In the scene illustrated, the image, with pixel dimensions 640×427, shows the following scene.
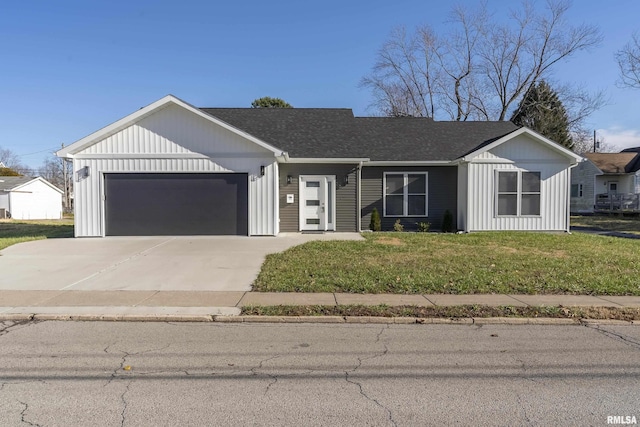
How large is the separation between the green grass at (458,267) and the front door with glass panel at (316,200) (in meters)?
3.13

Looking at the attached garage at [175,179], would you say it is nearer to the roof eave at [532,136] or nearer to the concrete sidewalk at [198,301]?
the concrete sidewalk at [198,301]

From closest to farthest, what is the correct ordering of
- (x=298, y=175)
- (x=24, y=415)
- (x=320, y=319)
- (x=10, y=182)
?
(x=24, y=415)
(x=320, y=319)
(x=298, y=175)
(x=10, y=182)

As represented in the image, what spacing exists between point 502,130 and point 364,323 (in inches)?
667

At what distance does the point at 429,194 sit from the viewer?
16.5 m

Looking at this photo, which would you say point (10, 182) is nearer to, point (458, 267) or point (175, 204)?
point (175, 204)

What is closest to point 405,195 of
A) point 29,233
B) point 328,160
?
point 328,160

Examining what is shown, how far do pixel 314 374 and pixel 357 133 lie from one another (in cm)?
1517

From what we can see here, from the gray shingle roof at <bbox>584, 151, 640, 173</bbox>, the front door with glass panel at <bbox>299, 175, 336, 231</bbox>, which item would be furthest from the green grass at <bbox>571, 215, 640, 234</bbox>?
the front door with glass panel at <bbox>299, 175, 336, 231</bbox>

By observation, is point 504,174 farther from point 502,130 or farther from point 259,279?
point 259,279

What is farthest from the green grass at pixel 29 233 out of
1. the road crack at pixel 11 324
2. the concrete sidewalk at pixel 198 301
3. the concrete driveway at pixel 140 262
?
the road crack at pixel 11 324

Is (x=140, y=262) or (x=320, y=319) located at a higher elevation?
(x=140, y=262)

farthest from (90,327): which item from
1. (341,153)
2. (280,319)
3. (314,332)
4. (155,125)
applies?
(341,153)

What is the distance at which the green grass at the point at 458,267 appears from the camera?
734cm

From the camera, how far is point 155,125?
13805 millimetres
